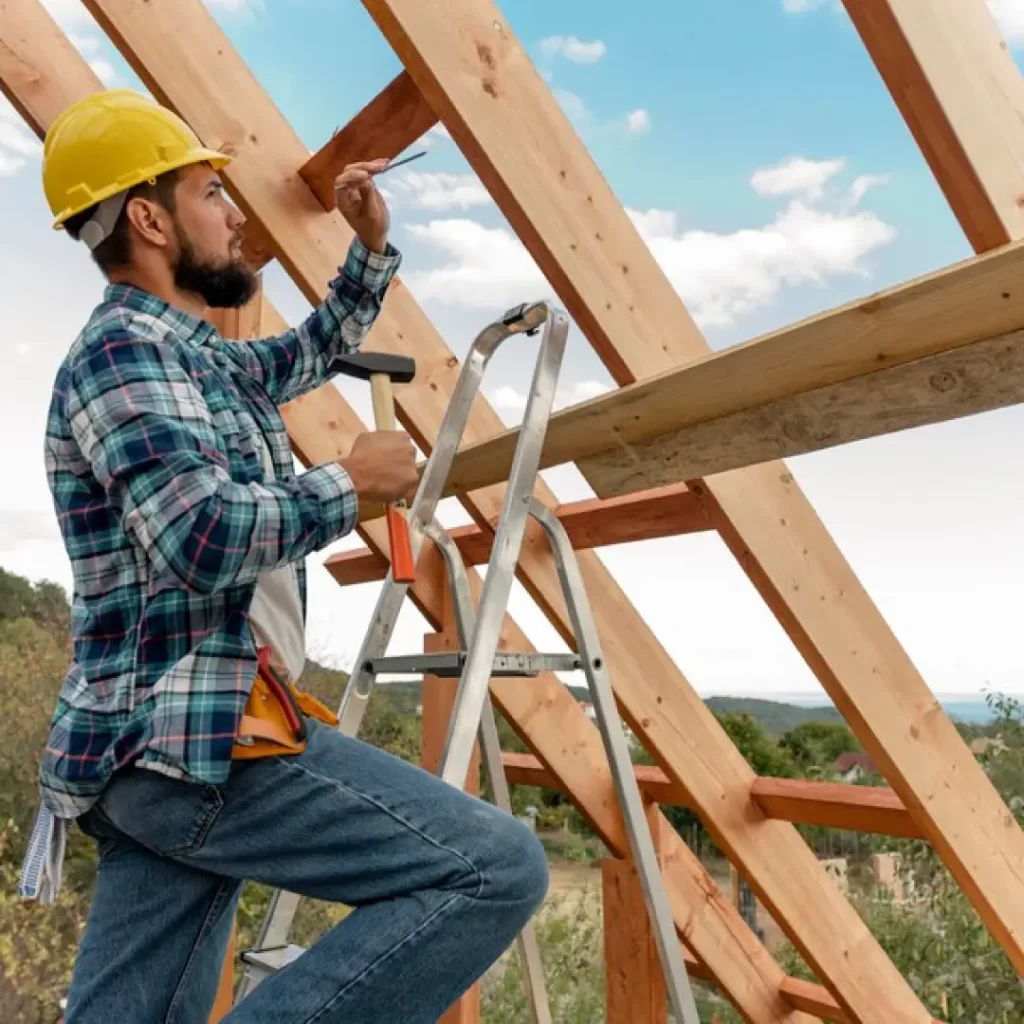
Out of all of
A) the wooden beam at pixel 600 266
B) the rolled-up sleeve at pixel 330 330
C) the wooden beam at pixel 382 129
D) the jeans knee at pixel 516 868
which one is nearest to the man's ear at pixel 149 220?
the rolled-up sleeve at pixel 330 330

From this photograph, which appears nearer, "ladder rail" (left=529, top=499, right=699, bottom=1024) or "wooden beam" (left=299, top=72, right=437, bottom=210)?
"ladder rail" (left=529, top=499, right=699, bottom=1024)

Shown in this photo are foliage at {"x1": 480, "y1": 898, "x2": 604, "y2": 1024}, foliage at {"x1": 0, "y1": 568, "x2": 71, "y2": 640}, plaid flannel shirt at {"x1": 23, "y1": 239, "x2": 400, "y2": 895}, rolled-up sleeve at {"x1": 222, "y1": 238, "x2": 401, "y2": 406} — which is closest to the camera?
plaid flannel shirt at {"x1": 23, "y1": 239, "x2": 400, "y2": 895}

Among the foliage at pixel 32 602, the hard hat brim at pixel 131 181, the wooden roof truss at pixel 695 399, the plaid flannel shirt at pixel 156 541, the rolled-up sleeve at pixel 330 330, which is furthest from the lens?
the foliage at pixel 32 602

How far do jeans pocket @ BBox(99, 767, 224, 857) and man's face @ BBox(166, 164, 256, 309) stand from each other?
599mm

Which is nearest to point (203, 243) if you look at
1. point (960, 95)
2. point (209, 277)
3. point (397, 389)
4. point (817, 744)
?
point (209, 277)

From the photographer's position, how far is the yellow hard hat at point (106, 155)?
57.1 inches

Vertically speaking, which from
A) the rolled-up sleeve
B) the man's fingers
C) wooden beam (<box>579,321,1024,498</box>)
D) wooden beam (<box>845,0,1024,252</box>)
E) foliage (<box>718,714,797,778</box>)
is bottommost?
foliage (<box>718,714,797,778</box>)

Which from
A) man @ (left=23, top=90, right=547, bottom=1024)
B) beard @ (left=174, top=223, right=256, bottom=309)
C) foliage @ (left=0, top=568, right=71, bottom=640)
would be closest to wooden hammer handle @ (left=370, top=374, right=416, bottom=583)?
man @ (left=23, top=90, right=547, bottom=1024)

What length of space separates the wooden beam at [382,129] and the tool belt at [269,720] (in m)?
1.13

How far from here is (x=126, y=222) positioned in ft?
4.81

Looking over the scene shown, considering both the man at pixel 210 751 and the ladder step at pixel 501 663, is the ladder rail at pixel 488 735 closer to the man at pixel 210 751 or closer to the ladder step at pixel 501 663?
the ladder step at pixel 501 663

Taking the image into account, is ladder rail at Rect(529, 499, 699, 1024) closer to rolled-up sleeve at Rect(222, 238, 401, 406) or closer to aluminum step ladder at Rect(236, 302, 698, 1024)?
aluminum step ladder at Rect(236, 302, 698, 1024)

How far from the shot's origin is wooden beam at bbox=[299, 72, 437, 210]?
211cm

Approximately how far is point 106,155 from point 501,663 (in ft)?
2.68
